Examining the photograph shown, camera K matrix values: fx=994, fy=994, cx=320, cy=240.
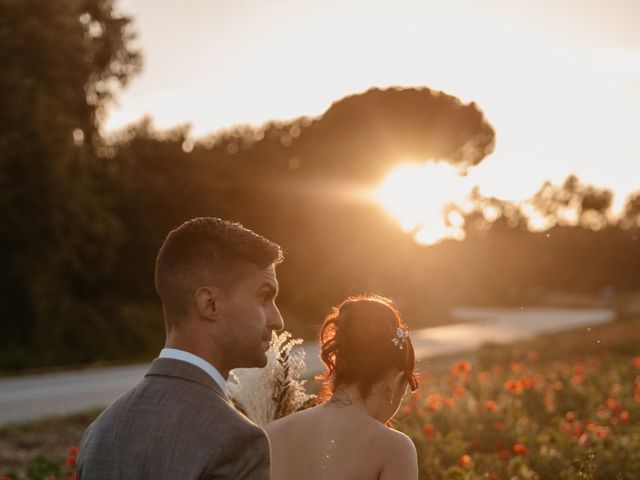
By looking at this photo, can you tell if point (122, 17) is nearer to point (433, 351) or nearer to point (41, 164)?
point (41, 164)

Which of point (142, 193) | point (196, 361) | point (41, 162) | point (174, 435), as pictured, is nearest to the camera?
point (174, 435)

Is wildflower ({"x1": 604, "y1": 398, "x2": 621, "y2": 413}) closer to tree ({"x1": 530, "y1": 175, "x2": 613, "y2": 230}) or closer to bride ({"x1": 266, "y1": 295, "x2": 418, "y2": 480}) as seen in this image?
bride ({"x1": 266, "y1": 295, "x2": 418, "y2": 480})

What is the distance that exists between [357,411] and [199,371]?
4.65 feet

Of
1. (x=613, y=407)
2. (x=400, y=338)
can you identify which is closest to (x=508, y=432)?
(x=613, y=407)

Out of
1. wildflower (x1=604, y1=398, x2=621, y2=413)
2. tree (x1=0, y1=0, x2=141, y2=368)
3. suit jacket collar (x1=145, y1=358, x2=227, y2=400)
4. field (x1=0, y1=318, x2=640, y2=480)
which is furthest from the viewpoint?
tree (x1=0, y1=0, x2=141, y2=368)

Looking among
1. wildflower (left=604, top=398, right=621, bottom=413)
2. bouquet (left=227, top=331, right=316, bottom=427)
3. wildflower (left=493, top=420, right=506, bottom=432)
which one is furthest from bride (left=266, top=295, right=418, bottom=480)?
wildflower (left=604, top=398, right=621, bottom=413)

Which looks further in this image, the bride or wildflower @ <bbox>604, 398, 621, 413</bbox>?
wildflower @ <bbox>604, 398, 621, 413</bbox>

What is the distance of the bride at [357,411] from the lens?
3617 millimetres

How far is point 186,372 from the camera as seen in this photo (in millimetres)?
2363

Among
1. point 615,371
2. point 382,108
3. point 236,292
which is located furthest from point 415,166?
point 236,292

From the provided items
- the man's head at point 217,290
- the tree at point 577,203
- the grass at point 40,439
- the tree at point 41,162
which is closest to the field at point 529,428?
the man's head at point 217,290

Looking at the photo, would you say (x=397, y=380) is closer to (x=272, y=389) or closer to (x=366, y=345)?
(x=366, y=345)

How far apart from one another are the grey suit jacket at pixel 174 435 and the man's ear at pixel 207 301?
127 millimetres

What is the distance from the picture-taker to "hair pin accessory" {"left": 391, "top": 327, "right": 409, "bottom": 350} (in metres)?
3.59
